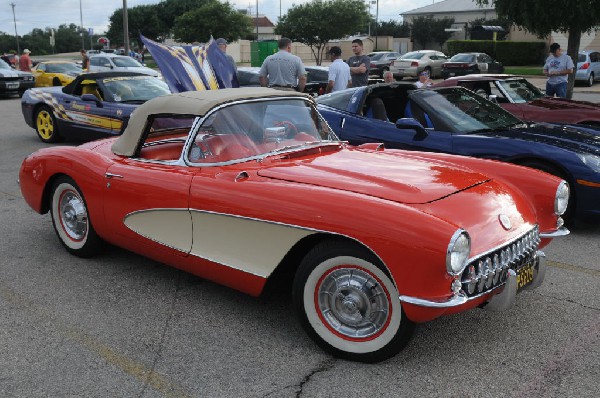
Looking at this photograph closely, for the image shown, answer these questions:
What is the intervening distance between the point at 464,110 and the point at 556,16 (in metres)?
10.9

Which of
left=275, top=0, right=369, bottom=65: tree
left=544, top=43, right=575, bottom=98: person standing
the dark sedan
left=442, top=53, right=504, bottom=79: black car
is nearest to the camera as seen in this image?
the dark sedan

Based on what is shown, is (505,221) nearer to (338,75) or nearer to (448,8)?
(338,75)

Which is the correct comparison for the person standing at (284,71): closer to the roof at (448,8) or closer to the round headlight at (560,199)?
the round headlight at (560,199)

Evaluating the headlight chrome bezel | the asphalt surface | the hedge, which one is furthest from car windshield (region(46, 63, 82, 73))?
the hedge

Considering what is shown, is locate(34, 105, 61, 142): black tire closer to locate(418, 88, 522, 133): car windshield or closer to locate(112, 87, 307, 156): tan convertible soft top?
locate(112, 87, 307, 156): tan convertible soft top

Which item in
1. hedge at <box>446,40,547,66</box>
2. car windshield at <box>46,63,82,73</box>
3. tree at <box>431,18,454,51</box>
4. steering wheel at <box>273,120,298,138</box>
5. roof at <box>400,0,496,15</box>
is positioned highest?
roof at <box>400,0,496,15</box>

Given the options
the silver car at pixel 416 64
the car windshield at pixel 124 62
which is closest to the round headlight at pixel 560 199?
the car windshield at pixel 124 62

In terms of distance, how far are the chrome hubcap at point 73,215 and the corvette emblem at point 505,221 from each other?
3120mm

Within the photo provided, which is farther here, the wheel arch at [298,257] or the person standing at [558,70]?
the person standing at [558,70]

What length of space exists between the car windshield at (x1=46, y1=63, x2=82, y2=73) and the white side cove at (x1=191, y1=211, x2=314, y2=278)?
18.5 m

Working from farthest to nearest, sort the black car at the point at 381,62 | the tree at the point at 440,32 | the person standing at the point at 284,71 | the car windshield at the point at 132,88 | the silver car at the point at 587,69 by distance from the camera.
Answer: the tree at the point at 440,32
the black car at the point at 381,62
the silver car at the point at 587,69
the car windshield at the point at 132,88
the person standing at the point at 284,71

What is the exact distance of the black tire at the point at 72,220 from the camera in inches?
189

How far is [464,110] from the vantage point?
6.55 metres

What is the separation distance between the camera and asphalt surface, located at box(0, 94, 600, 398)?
9.94 ft
